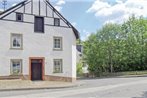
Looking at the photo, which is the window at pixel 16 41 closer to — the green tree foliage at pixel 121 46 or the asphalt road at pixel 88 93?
the asphalt road at pixel 88 93

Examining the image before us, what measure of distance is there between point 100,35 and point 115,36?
3.07m

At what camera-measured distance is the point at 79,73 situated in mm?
71062

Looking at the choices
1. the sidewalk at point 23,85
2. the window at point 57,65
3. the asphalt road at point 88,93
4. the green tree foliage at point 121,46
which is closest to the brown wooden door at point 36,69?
the window at point 57,65

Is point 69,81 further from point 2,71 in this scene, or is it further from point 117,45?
point 117,45

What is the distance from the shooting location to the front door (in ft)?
125

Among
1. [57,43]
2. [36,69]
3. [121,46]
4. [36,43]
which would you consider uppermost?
[121,46]

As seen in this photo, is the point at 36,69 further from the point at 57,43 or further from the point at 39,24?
the point at 39,24

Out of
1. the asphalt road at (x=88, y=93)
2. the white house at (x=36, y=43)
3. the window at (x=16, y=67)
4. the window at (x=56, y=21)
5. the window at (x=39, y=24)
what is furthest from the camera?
the window at (x=56, y=21)

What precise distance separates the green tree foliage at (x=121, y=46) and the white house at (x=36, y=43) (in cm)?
2380

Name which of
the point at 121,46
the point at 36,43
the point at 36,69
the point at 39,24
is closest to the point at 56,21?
the point at 39,24

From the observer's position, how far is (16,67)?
36.8 metres

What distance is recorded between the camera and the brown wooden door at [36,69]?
38.1m

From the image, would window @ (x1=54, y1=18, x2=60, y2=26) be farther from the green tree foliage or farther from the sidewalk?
the green tree foliage

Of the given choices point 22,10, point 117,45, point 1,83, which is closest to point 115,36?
point 117,45
